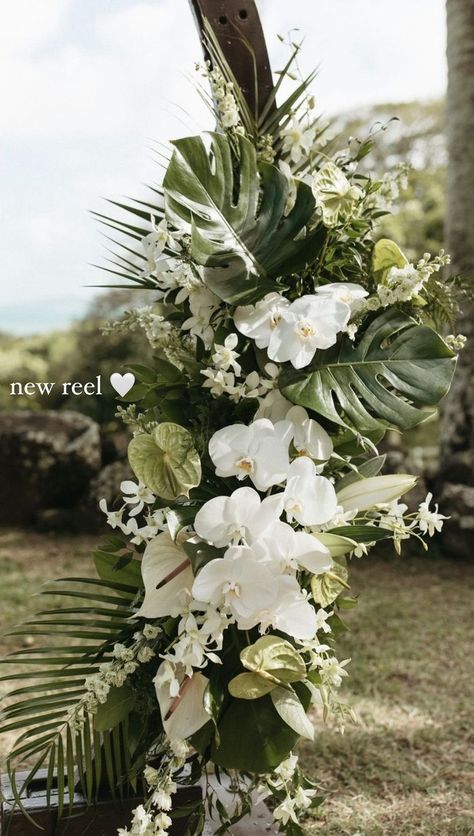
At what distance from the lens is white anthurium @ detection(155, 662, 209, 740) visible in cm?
133

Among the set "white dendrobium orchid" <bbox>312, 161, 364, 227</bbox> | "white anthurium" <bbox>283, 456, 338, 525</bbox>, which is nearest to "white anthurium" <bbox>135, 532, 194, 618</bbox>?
"white anthurium" <bbox>283, 456, 338, 525</bbox>

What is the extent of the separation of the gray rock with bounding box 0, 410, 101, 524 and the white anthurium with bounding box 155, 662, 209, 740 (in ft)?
13.4

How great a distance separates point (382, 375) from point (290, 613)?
1.43 ft

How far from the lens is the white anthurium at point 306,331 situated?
132cm

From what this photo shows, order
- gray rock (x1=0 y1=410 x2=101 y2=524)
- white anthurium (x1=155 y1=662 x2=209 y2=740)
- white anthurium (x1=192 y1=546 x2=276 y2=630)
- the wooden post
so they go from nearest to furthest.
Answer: white anthurium (x1=192 y1=546 x2=276 y2=630), white anthurium (x1=155 y1=662 x2=209 y2=740), the wooden post, gray rock (x1=0 y1=410 x2=101 y2=524)

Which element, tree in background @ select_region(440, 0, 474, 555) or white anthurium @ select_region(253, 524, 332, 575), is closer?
white anthurium @ select_region(253, 524, 332, 575)

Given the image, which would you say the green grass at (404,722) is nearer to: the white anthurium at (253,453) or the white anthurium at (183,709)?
the white anthurium at (183,709)

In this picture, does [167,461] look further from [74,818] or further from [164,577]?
[74,818]

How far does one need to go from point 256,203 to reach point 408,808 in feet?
5.06

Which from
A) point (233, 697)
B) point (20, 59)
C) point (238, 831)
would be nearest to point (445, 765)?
point (238, 831)

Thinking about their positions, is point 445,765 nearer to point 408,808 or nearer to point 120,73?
point 408,808

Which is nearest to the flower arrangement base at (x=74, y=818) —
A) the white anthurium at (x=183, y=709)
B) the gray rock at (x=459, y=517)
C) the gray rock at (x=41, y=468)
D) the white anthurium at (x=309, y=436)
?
the white anthurium at (x=183, y=709)

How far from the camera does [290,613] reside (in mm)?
1281

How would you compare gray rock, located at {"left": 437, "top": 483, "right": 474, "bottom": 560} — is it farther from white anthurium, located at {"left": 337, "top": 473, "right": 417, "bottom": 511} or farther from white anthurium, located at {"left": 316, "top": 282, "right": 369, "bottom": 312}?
white anthurium, located at {"left": 316, "top": 282, "right": 369, "bottom": 312}
